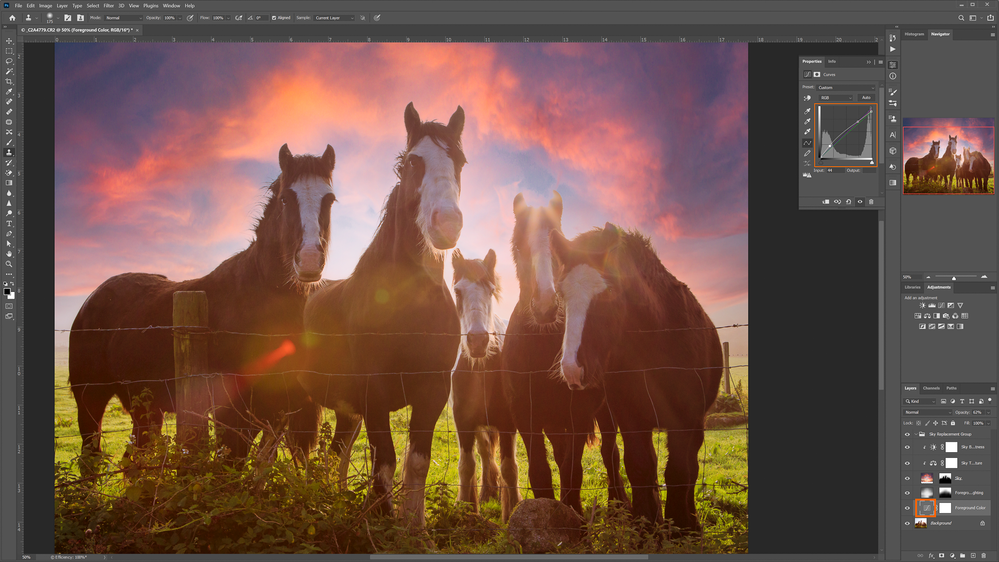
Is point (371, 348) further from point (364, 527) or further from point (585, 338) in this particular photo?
point (585, 338)

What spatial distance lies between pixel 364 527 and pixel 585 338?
6.42 ft

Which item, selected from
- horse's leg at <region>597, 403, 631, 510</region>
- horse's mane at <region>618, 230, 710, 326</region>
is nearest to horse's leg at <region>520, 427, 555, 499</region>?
horse's leg at <region>597, 403, 631, 510</region>

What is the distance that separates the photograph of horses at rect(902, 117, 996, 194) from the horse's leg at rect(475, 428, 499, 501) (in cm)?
434

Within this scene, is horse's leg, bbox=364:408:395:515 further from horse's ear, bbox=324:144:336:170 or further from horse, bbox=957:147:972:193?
horse, bbox=957:147:972:193

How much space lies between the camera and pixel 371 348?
Answer: 432cm

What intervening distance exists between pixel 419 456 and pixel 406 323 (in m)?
1.06

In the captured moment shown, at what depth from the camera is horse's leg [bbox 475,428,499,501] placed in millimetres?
5816

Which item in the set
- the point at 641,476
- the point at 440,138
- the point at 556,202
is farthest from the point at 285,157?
the point at 641,476

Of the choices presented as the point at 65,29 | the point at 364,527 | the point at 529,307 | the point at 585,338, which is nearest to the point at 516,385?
the point at 529,307

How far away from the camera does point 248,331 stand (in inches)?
183

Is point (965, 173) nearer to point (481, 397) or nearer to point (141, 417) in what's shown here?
point (481, 397)

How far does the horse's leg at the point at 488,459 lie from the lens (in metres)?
5.82

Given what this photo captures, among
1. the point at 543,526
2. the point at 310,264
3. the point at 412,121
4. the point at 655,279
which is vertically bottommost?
the point at 543,526

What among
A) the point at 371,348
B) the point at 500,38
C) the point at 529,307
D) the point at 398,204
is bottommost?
the point at 371,348
